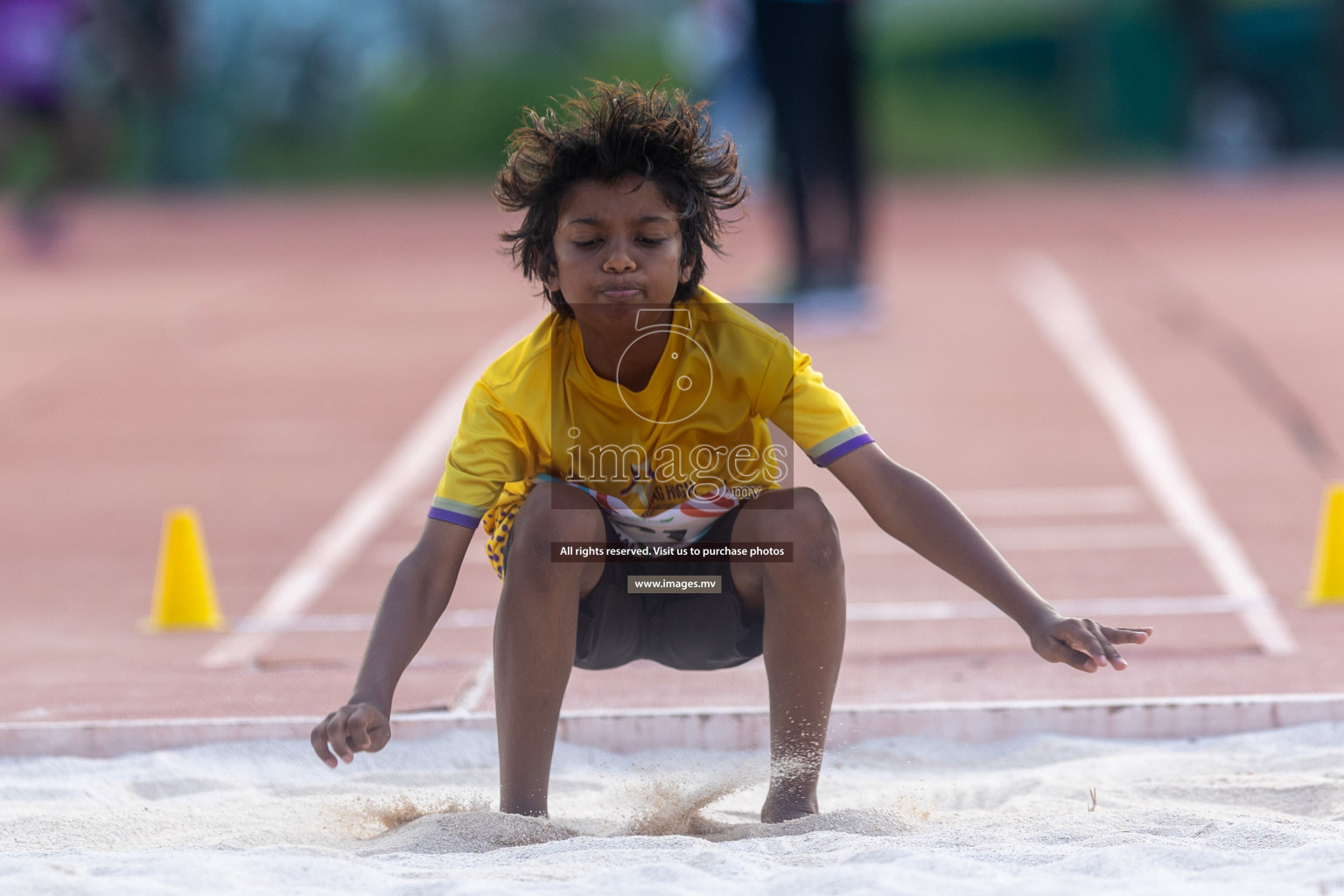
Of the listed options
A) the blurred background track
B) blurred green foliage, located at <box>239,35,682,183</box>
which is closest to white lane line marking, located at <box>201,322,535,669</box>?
the blurred background track

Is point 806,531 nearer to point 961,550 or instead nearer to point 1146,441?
point 961,550

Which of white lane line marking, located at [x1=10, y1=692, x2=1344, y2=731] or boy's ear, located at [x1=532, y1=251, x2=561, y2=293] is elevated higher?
boy's ear, located at [x1=532, y1=251, x2=561, y2=293]

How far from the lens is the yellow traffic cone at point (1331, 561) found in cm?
522

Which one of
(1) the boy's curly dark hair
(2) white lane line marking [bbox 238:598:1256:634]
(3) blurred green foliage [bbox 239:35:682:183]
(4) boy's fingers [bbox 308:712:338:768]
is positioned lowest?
(4) boy's fingers [bbox 308:712:338:768]

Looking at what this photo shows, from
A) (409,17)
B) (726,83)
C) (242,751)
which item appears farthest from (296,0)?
(242,751)

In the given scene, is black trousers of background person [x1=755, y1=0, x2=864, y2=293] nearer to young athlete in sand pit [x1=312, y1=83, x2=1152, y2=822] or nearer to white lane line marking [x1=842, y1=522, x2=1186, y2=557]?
white lane line marking [x1=842, y1=522, x2=1186, y2=557]

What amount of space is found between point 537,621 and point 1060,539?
3.32 meters

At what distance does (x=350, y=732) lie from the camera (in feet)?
9.77

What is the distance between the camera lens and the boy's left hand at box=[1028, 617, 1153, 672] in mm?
3053

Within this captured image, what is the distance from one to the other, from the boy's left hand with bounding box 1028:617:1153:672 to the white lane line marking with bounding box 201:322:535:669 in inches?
102

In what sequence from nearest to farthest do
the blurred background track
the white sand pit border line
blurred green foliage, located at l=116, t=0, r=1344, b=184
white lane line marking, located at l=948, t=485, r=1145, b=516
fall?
the white sand pit border line → the blurred background track → white lane line marking, located at l=948, t=485, r=1145, b=516 → blurred green foliage, located at l=116, t=0, r=1344, b=184

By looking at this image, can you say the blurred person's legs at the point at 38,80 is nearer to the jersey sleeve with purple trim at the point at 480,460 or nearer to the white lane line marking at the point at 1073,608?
the white lane line marking at the point at 1073,608

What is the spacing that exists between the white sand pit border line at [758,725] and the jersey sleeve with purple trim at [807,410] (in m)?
0.91

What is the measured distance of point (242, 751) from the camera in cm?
395
